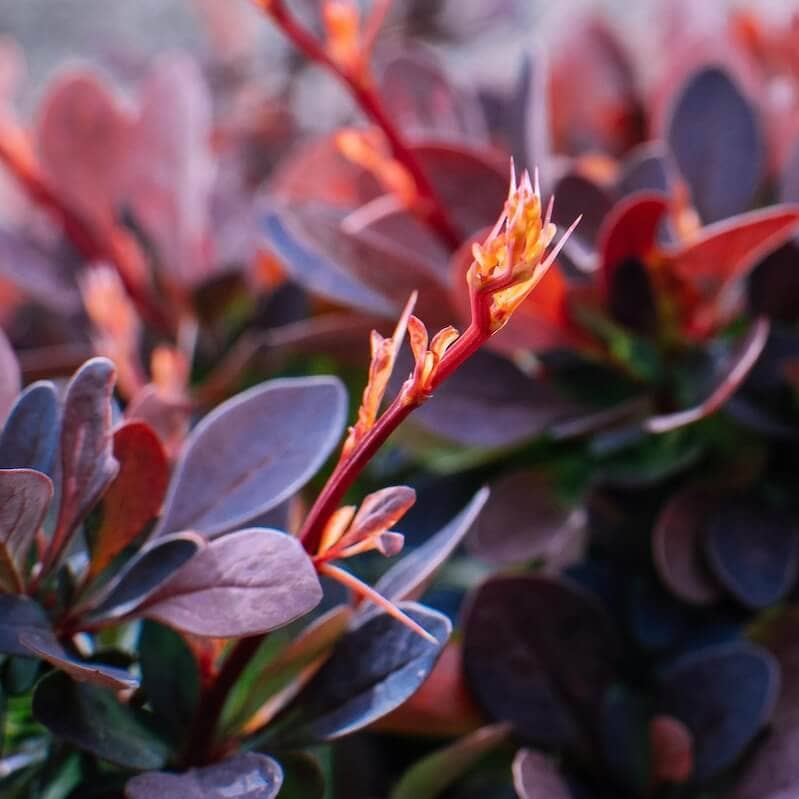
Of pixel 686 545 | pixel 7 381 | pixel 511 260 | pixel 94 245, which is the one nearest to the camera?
pixel 511 260

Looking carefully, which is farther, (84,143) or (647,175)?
(84,143)

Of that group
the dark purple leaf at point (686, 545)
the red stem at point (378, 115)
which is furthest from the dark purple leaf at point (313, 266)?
the dark purple leaf at point (686, 545)

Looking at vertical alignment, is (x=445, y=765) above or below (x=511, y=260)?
below

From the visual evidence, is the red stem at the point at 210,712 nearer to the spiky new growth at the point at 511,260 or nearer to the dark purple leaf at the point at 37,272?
the spiky new growth at the point at 511,260

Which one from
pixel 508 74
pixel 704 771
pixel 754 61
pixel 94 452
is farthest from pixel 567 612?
pixel 508 74

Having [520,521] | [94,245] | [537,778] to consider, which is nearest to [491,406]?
[520,521]

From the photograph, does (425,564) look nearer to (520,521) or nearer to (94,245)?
(520,521)

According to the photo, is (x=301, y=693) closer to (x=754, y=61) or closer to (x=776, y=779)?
(x=776, y=779)

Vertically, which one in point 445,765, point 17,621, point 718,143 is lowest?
point 445,765
